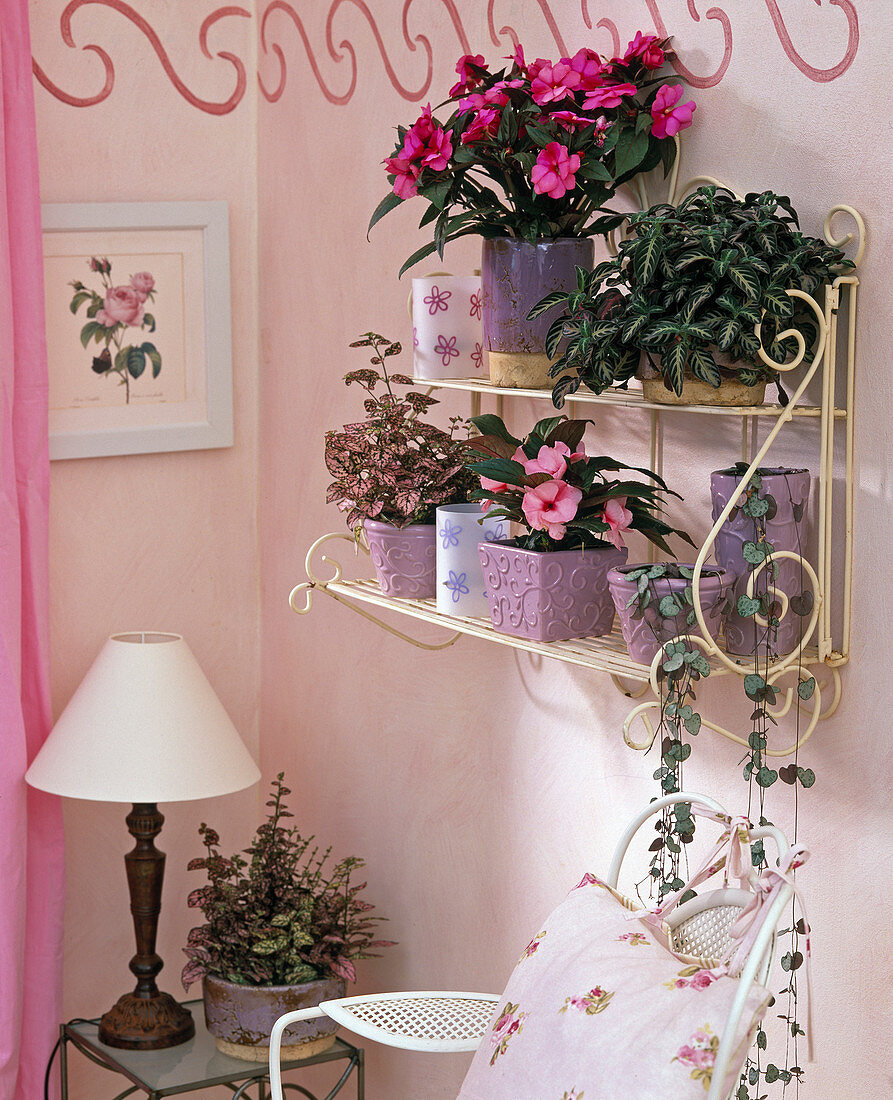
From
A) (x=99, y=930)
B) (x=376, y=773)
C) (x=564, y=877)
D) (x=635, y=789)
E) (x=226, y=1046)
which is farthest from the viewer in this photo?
(x=99, y=930)

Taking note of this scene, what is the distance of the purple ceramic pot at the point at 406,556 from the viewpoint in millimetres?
1733

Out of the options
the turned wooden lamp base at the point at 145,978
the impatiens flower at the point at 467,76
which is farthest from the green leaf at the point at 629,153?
the turned wooden lamp base at the point at 145,978

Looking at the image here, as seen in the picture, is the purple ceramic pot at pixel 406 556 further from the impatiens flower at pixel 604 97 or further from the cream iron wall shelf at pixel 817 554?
the impatiens flower at pixel 604 97

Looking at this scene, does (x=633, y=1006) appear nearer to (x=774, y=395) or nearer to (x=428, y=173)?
(x=774, y=395)

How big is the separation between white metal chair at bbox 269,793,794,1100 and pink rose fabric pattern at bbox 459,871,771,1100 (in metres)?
0.03

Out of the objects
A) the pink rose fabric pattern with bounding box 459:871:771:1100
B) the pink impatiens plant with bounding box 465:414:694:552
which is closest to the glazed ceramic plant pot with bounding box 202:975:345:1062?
the pink rose fabric pattern with bounding box 459:871:771:1100

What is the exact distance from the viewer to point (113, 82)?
2.31 metres

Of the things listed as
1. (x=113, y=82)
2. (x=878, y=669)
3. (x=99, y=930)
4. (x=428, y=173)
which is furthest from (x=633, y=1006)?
(x=113, y=82)

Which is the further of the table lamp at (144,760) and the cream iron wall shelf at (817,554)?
the table lamp at (144,760)

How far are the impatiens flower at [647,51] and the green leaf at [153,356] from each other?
1134mm

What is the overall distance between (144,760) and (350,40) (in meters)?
1.20

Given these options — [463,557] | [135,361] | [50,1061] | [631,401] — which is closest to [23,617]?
[135,361]

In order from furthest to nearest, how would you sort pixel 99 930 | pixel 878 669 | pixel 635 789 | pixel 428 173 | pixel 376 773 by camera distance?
pixel 99 930 < pixel 376 773 < pixel 635 789 < pixel 428 173 < pixel 878 669

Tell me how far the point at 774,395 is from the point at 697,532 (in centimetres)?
20
